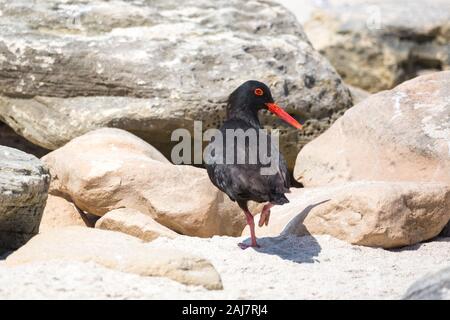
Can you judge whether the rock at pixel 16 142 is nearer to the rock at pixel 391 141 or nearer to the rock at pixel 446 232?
the rock at pixel 391 141

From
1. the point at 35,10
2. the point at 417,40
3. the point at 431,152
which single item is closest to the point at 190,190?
the point at 431,152

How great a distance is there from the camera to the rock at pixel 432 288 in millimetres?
4445

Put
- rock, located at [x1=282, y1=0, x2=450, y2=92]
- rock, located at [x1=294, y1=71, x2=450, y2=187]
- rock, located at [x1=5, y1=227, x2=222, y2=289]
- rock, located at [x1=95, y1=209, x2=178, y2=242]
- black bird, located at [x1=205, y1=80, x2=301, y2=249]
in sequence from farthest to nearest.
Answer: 1. rock, located at [x1=282, y1=0, x2=450, y2=92]
2. rock, located at [x1=294, y1=71, x2=450, y2=187]
3. rock, located at [x1=95, y1=209, x2=178, y2=242]
4. black bird, located at [x1=205, y1=80, x2=301, y2=249]
5. rock, located at [x1=5, y1=227, x2=222, y2=289]

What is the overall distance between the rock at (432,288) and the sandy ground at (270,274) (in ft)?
1.30

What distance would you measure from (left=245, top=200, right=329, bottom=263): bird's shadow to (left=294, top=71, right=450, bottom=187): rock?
0.94 metres

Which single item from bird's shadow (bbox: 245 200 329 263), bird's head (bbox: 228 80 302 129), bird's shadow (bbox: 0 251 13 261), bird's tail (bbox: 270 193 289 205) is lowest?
bird's shadow (bbox: 245 200 329 263)

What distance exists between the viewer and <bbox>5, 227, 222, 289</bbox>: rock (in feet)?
16.4

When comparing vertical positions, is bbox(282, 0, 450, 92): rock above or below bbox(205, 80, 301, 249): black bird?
below

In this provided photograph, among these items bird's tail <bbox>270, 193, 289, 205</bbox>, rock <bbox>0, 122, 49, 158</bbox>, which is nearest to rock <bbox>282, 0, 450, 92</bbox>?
rock <bbox>0, 122, 49, 158</bbox>

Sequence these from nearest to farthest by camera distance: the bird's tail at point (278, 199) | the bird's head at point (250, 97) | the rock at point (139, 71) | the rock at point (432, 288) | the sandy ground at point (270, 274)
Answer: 1. the rock at point (432, 288)
2. the sandy ground at point (270, 274)
3. the bird's tail at point (278, 199)
4. the bird's head at point (250, 97)
5. the rock at point (139, 71)

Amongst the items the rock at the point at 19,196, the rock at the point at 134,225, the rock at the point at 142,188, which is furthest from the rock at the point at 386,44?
the rock at the point at 19,196

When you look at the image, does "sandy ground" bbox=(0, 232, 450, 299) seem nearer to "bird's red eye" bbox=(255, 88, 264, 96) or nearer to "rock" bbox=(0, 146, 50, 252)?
"rock" bbox=(0, 146, 50, 252)

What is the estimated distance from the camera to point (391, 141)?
7129 millimetres

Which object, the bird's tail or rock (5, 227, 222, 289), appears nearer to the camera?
rock (5, 227, 222, 289)
